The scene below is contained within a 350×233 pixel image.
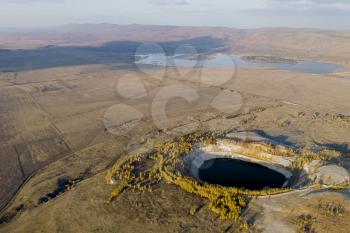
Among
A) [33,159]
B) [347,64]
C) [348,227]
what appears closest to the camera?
[348,227]

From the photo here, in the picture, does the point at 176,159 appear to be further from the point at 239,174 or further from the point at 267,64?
the point at 267,64

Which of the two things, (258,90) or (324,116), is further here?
(258,90)

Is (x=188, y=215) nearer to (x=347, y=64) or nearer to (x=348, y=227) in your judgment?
(x=348, y=227)

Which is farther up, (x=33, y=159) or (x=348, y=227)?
(x=348, y=227)

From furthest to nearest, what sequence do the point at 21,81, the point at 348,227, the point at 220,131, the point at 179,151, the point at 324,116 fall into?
the point at 21,81 → the point at 324,116 → the point at 220,131 → the point at 179,151 → the point at 348,227

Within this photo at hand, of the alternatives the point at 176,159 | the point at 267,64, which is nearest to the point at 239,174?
the point at 176,159

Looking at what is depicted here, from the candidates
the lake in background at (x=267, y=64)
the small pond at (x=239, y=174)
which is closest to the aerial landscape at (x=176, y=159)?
the small pond at (x=239, y=174)

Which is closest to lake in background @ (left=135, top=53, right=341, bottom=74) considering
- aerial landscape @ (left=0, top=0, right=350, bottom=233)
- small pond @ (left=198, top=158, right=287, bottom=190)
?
aerial landscape @ (left=0, top=0, right=350, bottom=233)

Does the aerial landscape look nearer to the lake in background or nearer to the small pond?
the small pond

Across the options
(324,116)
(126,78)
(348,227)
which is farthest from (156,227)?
(126,78)
